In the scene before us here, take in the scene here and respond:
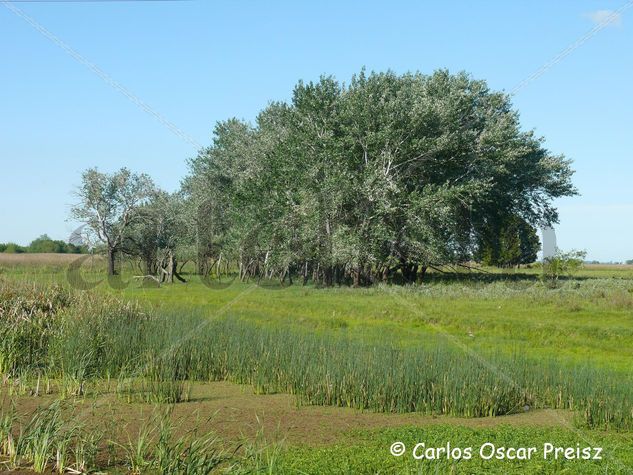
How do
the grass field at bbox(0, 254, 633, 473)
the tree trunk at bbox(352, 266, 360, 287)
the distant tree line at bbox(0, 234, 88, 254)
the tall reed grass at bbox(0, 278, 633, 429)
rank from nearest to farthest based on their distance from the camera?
the grass field at bbox(0, 254, 633, 473) < the tall reed grass at bbox(0, 278, 633, 429) < the tree trunk at bbox(352, 266, 360, 287) < the distant tree line at bbox(0, 234, 88, 254)

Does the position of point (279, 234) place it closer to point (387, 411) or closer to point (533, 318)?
point (533, 318)

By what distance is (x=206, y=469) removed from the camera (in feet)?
23.0

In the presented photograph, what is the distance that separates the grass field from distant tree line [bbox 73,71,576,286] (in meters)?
17.1

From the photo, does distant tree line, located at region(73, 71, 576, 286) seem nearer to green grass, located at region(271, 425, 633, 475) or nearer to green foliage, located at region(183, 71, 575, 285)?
green foliage, located at region(183, 71, 575, 285)

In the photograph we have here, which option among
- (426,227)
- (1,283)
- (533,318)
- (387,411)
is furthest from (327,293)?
(387,411)

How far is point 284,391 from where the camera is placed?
474 inches

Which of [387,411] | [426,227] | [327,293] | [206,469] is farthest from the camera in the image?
[426,227]

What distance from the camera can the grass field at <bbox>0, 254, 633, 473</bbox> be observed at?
7.88 meters

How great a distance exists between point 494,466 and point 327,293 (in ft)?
79.1

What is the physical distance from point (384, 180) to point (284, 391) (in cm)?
2353

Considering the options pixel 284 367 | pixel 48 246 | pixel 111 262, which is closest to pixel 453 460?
pixel 284 367

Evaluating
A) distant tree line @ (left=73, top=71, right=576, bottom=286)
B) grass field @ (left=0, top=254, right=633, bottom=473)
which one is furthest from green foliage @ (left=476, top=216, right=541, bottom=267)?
grass field @ (left=0, top=254, right=633, bottom=473)

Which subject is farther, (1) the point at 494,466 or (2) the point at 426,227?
(2) the point at 426,227

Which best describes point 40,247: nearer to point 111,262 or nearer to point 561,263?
point 111,262
